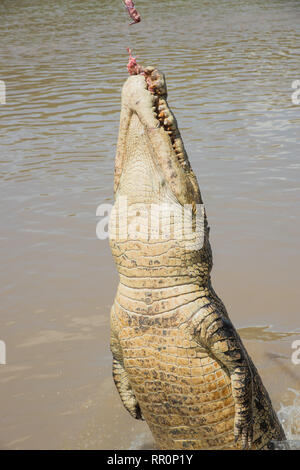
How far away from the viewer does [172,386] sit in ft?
8.63

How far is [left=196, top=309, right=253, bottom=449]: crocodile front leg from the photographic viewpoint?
8.54 feet

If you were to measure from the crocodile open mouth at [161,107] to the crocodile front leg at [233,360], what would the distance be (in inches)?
30.5

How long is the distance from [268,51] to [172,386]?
13.8 m

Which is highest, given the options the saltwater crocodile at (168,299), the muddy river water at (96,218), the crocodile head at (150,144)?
the crocodile head at (150,144)

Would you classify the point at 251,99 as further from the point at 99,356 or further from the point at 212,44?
the point at 99,356

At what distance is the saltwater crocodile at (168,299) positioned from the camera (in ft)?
8.49

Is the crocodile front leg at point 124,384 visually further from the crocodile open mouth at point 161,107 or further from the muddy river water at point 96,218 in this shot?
the crocodile open mouth at point 161,107

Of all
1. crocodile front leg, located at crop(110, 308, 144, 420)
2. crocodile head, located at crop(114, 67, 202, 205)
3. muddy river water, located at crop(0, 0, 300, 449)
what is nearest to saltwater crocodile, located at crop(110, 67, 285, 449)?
crocodile head, located at crop(114, 67, 202, 205)

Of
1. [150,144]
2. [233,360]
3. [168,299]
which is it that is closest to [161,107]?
[150,144]

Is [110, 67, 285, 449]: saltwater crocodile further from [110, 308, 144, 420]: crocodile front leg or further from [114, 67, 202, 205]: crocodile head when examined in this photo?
[110, 308, 144, 420]: crocodile front leg

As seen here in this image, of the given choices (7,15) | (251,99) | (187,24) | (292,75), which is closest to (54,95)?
(251,99)

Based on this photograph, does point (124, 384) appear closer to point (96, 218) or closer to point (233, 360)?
point (233, 360)

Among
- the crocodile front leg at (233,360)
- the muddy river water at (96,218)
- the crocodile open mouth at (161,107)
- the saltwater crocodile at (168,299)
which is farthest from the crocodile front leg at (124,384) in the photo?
the crocodile open mouth at (161,107)

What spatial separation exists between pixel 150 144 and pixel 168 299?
0.71 meters
